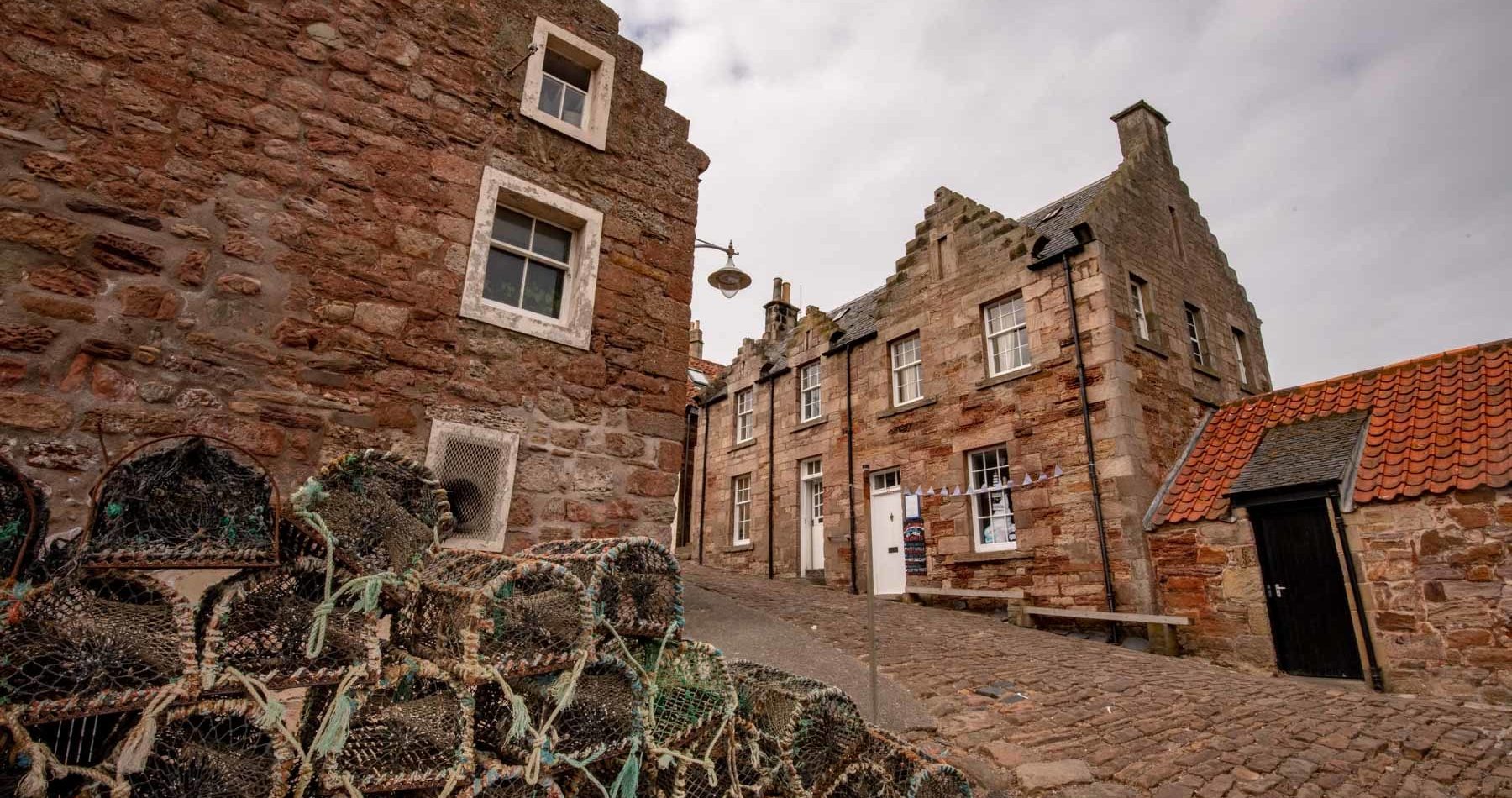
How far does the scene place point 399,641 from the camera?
2920mm

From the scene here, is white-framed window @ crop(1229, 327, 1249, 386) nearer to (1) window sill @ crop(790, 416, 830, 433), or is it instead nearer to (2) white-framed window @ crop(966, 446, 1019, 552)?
(2) white-framed window @ crop(966, 446, 1019, 552)

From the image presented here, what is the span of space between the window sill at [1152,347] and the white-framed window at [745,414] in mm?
9440

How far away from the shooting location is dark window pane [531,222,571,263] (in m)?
6.61

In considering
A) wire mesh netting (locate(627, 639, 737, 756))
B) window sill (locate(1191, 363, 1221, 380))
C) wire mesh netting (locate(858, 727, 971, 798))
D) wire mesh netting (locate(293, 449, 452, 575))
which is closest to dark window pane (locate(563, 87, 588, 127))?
wire mesh netting (locate(293, 449, 452, 575))

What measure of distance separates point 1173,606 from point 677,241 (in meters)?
8.43

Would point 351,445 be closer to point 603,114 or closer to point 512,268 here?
point 512,268

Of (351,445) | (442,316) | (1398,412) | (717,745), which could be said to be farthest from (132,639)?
(1398,412)

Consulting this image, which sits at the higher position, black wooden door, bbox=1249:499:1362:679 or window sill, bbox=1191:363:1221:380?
window sill, bbox=1191:363:1221:380

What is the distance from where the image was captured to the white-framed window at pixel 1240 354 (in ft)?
47.0

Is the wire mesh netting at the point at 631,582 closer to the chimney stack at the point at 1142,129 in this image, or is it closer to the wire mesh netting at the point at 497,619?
the wire mesh netting at the point at 497,619

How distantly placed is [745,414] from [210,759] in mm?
16851

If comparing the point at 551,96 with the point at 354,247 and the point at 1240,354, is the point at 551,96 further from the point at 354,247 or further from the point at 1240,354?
the point at 1240,354

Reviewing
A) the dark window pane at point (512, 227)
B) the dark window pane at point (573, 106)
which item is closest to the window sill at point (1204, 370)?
the dark window pane at point (573, 106)

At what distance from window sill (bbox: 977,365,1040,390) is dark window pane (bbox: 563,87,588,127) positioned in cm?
853
